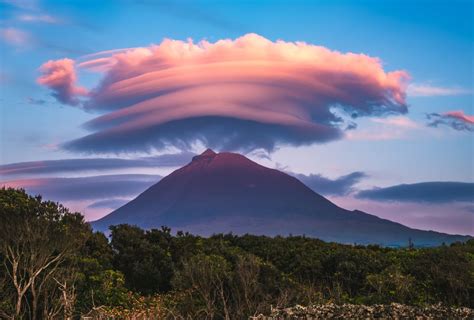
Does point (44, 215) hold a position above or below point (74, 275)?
above

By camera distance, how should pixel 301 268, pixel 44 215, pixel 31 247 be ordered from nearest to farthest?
1. pixel 31 247
2. pixel 44 215
3. pixel 301 268

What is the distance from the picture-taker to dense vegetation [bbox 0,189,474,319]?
3756 centimetres

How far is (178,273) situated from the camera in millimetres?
40250

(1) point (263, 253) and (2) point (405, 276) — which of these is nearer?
(2) point (405, 276)

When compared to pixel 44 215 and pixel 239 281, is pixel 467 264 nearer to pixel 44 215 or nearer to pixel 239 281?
pixel 239 281

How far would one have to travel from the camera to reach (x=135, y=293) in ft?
140

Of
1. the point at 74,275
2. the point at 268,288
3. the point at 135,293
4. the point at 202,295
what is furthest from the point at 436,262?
the point at 74,275

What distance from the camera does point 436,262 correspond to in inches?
1722

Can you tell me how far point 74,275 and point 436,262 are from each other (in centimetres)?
1980

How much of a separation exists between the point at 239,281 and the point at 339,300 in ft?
16.2

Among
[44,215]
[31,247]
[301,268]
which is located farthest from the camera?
[301,268]

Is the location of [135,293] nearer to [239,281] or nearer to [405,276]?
[239,281]

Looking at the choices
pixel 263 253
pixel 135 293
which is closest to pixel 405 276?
pixel 263 253

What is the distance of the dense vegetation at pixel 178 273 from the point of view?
37.6m
